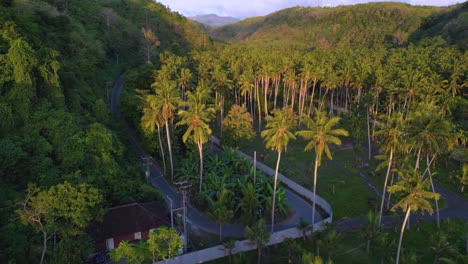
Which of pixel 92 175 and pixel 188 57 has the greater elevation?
pixel 188 57

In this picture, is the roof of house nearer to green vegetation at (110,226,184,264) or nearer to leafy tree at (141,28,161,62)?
green vegetation at (110,226,184,264)

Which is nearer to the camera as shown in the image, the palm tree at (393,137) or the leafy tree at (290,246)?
the leafy tree at (290,246)

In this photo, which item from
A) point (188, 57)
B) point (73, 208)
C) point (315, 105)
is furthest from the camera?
point (188, 57)

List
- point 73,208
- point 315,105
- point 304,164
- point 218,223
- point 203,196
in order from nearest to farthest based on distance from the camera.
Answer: point 73,208 → point 218,223 → point 203,196 → point 304,164 → point 315,105

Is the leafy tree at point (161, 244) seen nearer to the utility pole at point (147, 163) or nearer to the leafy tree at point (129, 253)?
the leafy tree at point (129, 253)

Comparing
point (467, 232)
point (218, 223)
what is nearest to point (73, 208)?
point (218, 223)

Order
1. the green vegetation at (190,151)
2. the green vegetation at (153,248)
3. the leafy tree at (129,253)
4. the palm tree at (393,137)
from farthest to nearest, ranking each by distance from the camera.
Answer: the palm tree at (393,137) → the green vegetation at (190,151) → the green vegetation at (153,248) → the leafy tree at (129,253)

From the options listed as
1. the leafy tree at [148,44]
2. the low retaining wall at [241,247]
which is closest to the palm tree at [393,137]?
the low retaining wall at [241,247]

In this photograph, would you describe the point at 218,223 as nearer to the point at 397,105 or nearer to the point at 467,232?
the point at 467,232
